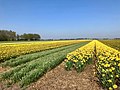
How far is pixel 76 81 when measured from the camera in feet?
23.4

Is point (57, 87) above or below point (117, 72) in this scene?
below

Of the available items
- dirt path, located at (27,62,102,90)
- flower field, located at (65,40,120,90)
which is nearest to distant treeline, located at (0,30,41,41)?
flower field, located at (65,40,120,90)

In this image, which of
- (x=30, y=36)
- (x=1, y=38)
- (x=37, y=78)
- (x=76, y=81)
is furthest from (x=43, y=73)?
(x=30, y=36)

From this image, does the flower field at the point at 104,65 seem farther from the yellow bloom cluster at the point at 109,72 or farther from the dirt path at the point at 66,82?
the dirt path at the point at 66,82

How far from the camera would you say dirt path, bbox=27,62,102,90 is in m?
6.42

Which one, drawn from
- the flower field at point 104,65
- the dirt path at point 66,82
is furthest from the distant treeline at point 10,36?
the dirt path at point 66,82

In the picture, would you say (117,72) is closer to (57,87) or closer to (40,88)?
(57,87)

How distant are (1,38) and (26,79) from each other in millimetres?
81756

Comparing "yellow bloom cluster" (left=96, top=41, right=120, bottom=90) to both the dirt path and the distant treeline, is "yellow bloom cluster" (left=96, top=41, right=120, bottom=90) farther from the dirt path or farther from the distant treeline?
the distant treeline

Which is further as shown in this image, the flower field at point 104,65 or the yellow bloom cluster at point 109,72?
the flower field at point 104,65

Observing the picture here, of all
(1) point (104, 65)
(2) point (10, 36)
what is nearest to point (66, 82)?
(1) point (104, 65)

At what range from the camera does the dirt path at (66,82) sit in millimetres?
6418

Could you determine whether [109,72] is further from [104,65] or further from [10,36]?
[10,36]

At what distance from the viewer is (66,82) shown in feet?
22.8
